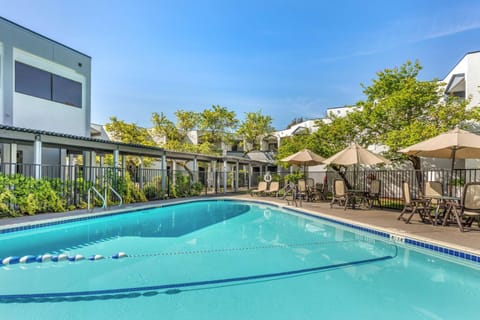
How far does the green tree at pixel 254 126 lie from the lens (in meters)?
30.8

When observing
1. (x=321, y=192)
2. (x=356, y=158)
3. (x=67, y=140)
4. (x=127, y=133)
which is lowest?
(x=321, y=192)

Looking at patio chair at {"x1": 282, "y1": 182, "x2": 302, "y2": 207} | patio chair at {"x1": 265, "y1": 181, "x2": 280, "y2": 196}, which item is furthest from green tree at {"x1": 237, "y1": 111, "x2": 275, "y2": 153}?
patio chair at {"x1": 282, "y1": 182, "x2": 302, "y2": 207}

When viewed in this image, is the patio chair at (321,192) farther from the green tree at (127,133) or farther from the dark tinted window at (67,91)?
the green tree at (127,133)

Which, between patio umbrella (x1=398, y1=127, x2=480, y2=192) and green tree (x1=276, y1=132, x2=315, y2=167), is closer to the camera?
patio umbrella (x1=398, y1=127, x2=480, y2=192)

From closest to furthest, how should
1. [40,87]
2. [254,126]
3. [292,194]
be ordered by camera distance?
1. [40,87]
2. [292,194]
3. [254,126]

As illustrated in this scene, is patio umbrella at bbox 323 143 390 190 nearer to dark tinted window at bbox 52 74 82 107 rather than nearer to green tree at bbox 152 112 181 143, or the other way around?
dark tinted window at bbox 52 74 82 107

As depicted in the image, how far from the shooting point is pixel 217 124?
30.4m

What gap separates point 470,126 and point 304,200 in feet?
26.9

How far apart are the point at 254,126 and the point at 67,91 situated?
1885 cm

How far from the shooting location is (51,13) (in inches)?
506

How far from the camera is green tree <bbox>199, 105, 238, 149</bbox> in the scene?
29594 millimetres

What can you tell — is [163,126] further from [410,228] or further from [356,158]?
[410,228]

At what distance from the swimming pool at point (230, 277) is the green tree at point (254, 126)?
2316cm

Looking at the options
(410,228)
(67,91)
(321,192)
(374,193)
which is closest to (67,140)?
(67,91)
